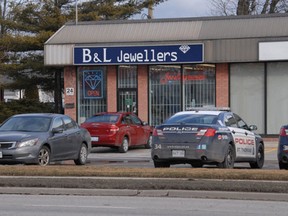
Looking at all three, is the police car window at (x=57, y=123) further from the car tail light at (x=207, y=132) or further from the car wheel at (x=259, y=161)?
the car wheel at (x=259, y=161)

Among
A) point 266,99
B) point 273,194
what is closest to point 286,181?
point 273,194

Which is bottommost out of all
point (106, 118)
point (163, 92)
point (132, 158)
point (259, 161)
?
point (132, 158)

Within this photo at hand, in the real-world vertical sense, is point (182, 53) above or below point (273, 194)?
above

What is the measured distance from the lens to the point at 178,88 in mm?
32031

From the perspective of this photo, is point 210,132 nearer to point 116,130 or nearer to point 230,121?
point 230,121

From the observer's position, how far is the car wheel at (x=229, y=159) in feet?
56.6

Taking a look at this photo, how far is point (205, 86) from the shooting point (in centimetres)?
3169

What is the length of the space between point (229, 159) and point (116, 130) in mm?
8685

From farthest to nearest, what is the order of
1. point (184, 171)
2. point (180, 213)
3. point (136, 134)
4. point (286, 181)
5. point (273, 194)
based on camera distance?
point (136, 134) → point (184, 171) → point (286, 181) → point (273, 194) → point (180, 213)

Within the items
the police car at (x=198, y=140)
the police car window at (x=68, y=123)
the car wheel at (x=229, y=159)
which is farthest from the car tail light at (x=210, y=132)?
the police car window at (x=68, y=123)

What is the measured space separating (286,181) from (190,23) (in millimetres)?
18159

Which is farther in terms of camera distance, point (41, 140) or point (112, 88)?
point (112, 88)

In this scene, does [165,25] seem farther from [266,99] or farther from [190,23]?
[266,99]

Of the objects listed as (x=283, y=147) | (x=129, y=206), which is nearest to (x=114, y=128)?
(x=283, y=147)
